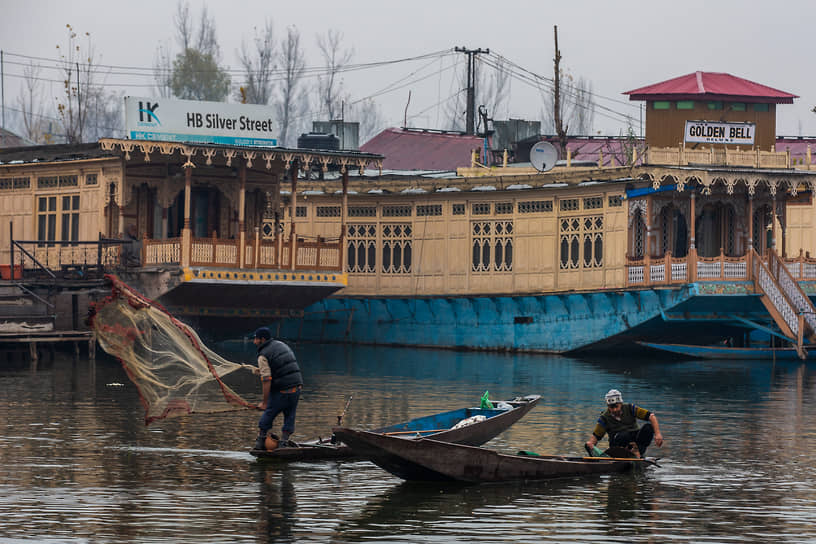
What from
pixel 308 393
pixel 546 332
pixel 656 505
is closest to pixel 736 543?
pixel 656 505

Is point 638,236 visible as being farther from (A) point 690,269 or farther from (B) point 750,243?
(B) point 750,243

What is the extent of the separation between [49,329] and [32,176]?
6921 mm

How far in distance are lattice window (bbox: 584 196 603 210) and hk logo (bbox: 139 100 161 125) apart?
1273 centimetres

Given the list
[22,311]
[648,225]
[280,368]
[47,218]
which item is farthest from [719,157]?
[280,368]

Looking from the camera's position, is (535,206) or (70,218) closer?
(70,218)

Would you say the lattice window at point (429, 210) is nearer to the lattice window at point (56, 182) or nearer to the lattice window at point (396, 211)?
the lattice window at point (396, 211)

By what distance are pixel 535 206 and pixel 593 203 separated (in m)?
2.01

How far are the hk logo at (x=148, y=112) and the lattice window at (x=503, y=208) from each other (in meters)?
11.4

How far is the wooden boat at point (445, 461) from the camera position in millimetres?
15734

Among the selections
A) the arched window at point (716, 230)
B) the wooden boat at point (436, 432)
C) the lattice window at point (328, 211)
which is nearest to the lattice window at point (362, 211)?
the lattice window at point (328, 211)

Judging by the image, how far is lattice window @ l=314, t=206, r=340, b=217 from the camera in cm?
4569

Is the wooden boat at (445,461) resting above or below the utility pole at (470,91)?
below

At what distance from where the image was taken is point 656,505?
602 inches

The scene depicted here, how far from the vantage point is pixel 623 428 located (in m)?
17.6
